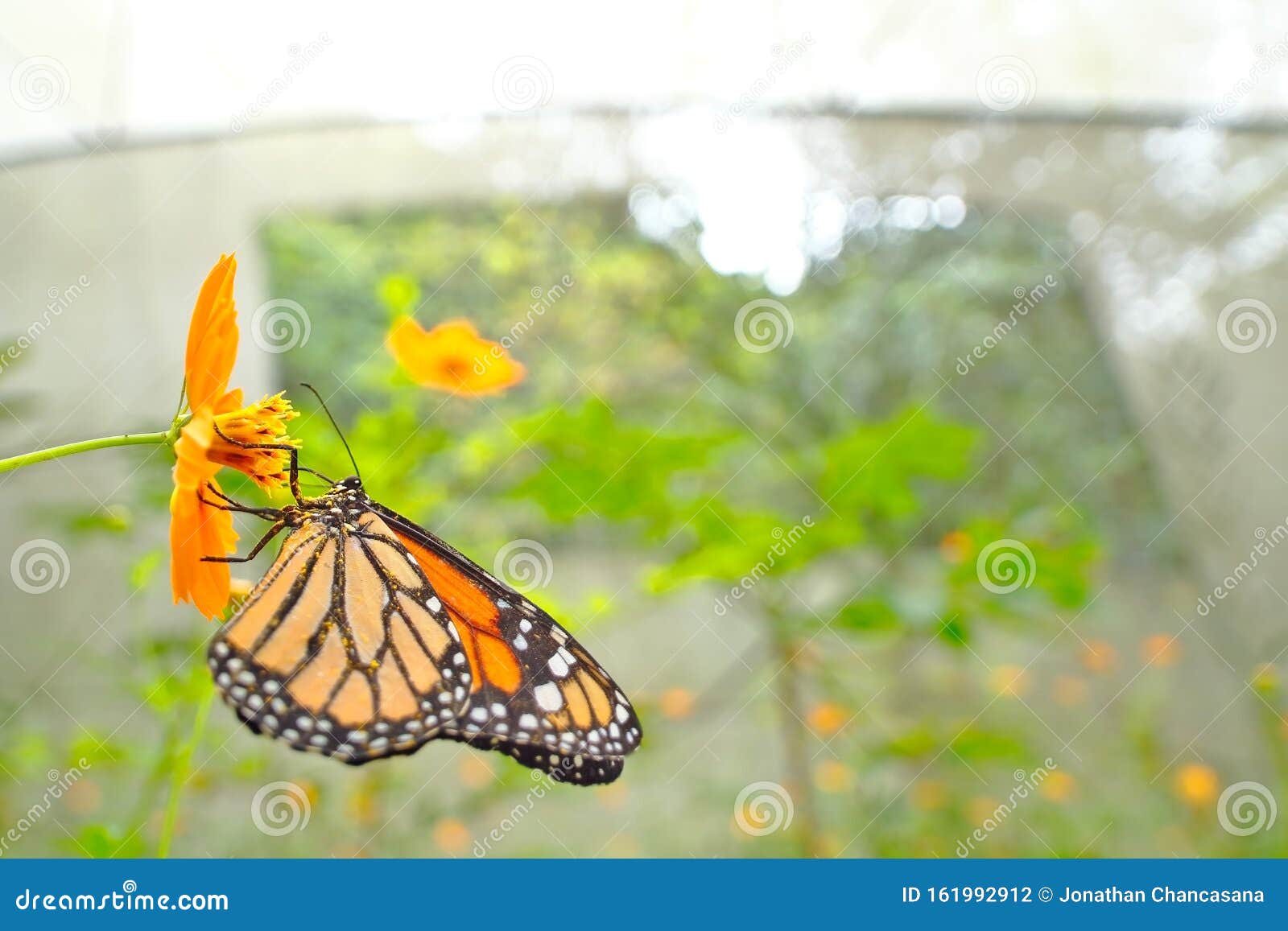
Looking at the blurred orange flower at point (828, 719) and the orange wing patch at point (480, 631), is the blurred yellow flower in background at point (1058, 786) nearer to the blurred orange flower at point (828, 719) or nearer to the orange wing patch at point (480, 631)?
the blurred orange flower at point (828, 719)

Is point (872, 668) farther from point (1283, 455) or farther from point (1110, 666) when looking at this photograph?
point (1283, 455)

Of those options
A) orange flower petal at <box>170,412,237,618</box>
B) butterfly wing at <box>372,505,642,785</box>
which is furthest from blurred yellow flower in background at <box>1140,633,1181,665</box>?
orange flower petal at <box>170,412,237,618</box>

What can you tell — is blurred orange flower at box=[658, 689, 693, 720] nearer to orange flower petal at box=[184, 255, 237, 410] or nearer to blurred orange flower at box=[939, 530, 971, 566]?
blurred orange flower at box=[939, 530, 971, 566]

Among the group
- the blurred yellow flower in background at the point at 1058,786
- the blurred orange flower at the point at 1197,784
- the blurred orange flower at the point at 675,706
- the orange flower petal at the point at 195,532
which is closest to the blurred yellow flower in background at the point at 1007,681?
the blurred yellow flower in background at the point at 1058,786

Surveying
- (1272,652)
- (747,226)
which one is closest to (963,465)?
(747,226)

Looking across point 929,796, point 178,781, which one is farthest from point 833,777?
point 178,781

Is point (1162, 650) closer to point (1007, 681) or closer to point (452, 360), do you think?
point (1007, 681)

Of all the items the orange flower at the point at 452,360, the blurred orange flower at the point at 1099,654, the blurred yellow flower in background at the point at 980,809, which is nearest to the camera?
the orange flower at the point at 452,360
